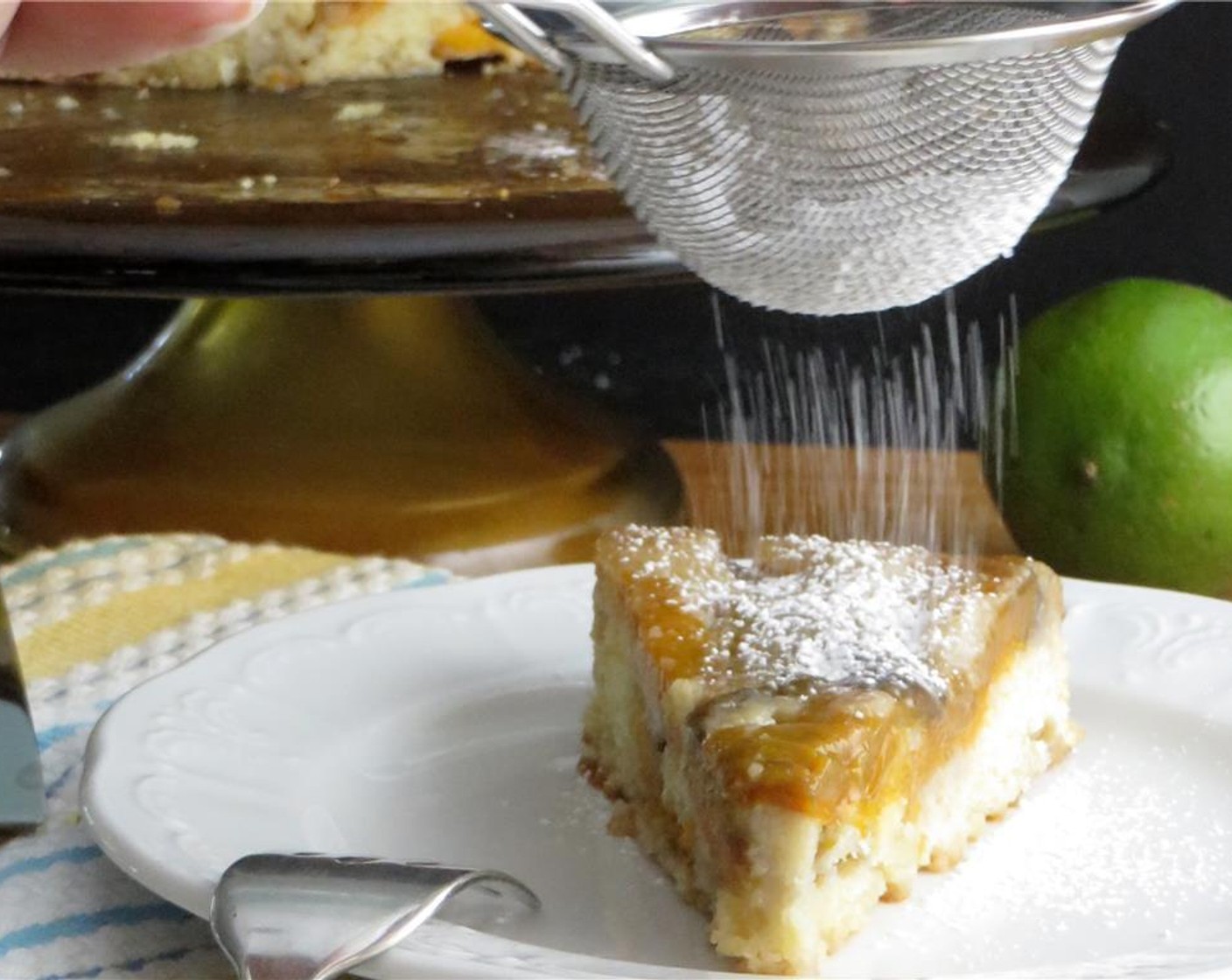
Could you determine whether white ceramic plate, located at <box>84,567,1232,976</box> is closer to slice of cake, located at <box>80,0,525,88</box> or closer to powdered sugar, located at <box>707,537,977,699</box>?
powdered sugar, located at <box>707,537,977,699</box>

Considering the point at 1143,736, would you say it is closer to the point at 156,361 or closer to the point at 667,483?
the point at 667,483

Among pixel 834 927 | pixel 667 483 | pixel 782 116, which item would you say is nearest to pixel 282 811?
pixel 834 927

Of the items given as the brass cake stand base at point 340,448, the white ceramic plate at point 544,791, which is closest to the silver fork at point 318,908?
the white ceramic plate at point 544,791

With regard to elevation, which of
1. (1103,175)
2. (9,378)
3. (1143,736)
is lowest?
(9,378)

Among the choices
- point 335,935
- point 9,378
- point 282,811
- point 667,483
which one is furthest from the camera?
point 9,378

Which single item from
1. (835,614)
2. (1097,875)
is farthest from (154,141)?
(1097,875)

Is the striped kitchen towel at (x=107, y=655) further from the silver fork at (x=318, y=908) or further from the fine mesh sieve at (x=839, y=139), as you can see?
the fine mesh sieve at (x=839, y=139)
